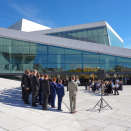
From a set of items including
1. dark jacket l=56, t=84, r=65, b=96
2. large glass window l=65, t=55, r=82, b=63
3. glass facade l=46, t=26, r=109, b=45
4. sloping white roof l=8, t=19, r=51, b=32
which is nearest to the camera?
dark jacket l=56, t=84, r=65, b=96

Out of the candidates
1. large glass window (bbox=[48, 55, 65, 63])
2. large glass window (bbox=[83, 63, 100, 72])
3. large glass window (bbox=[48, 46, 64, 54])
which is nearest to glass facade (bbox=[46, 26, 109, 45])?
large glass window (bbox=[83, 63, 100, 72])

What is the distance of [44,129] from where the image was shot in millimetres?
4617

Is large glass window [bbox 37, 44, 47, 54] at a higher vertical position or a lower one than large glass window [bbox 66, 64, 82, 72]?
higher

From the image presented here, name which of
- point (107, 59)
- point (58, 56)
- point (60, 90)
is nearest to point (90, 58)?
point (107, 59)

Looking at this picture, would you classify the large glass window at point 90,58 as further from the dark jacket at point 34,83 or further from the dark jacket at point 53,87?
the dark jacket at point 34,83

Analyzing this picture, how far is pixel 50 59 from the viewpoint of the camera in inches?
835

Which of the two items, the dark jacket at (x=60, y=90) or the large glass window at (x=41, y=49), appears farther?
the large glass window at (x=41, y=49)

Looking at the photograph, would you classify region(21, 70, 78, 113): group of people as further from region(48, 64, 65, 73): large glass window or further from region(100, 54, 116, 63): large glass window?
region(100, 54, 116, 63): large glass window

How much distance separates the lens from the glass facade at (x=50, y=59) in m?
21.2

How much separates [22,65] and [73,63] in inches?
283

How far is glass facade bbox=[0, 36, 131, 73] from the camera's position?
21203 millimetres

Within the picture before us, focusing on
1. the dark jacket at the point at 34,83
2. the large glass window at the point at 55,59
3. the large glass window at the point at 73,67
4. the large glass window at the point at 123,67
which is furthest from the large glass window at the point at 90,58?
the dark jacket at the point at 34,83

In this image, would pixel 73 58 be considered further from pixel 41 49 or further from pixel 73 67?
pixel 41 49

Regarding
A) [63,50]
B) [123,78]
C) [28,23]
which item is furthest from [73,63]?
[28,23]
